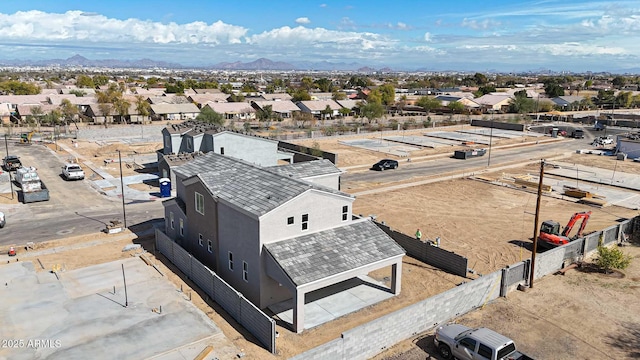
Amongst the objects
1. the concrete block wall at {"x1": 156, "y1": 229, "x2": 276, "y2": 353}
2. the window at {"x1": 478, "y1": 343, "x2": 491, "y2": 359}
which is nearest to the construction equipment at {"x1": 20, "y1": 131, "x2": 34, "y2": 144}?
the concrete block wall at {"x1": 156, "y1": 229, "x2": 276, "y2": 353}

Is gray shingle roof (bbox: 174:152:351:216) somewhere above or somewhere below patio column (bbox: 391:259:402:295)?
above

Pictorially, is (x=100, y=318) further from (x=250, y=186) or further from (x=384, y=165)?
(x=384, y=165)

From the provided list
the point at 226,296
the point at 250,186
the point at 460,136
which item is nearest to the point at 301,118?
the point at 460,136

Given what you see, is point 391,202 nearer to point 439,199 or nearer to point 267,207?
point 439,199

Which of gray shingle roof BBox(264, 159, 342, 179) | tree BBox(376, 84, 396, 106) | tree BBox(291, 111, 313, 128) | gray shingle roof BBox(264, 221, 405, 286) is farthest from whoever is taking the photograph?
tree BBox(376, 84, 396, 106)

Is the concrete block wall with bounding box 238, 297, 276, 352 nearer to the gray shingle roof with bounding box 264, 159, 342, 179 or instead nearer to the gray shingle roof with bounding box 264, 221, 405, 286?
the gray shingle roof with bounding box 264, 221, 405, 286

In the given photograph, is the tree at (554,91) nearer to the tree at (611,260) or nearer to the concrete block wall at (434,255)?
the tree at (611,260)

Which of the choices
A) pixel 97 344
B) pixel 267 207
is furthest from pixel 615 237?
pixel 97 344
